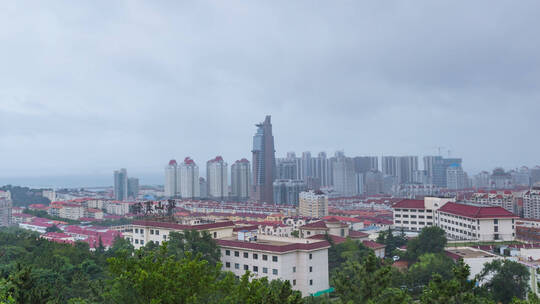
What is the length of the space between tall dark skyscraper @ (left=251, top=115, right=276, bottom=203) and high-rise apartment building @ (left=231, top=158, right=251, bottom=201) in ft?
11.2

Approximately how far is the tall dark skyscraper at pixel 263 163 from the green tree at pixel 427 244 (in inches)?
2109

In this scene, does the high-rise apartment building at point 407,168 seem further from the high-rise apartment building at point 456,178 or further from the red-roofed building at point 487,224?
the red-roofed building at point 487,224

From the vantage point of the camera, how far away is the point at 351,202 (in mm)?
66000

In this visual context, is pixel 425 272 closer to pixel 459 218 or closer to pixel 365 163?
pixel 459 218

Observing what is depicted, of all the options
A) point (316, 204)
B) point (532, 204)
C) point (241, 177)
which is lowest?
point (532, 204)

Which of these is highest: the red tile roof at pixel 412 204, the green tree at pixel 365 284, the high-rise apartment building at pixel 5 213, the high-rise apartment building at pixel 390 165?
the high-rise apartment building at pixel 390 165

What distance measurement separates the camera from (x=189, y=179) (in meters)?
85.6

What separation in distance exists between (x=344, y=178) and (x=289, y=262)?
240 ft

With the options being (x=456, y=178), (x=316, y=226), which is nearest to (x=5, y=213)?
(x=316, y=226)

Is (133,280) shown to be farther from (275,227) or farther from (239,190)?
(239,190)

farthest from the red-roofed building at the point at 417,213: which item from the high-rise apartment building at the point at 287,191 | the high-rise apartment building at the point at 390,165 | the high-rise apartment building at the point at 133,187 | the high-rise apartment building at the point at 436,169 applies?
the high-rise apartment building at the point at 133,187

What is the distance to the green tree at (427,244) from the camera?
20719 mm

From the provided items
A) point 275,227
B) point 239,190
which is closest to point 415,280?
point 275,227

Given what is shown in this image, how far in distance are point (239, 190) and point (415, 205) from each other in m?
52.4
